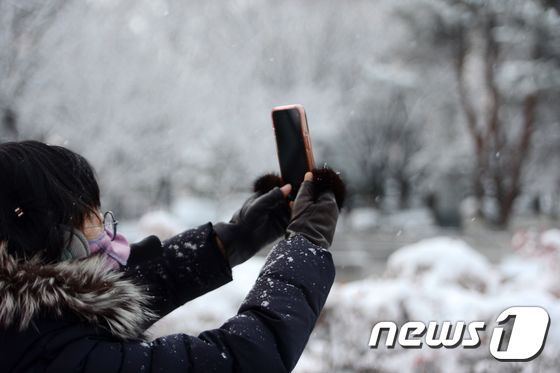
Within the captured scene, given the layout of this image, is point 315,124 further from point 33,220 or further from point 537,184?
point 33,220

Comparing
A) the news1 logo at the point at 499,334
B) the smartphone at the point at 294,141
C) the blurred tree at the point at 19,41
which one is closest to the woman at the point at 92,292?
the smartphone at the point at 294,141

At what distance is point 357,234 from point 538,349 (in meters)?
15.2

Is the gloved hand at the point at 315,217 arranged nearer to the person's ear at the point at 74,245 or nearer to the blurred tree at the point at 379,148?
the person's ear at the point at 74,245

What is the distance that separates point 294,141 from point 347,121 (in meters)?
19.4

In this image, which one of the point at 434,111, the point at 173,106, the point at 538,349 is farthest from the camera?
the point at 434,111

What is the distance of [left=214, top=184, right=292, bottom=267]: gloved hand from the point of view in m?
1.76

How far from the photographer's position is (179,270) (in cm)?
171

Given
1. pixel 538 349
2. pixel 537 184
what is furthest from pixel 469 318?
pixel 537 184

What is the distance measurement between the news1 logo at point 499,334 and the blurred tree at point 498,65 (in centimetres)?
685

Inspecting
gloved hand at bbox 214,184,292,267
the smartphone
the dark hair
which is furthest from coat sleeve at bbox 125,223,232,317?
the dark hair

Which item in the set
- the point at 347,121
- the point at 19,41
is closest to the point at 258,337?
the point at 19,41

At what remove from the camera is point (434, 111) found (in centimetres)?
2050

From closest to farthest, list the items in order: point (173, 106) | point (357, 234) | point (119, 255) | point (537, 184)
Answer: point (119, 255) → point (173, 106) → point (357, 234) → point (537, 184)

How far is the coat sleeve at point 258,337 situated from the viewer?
1.11 meters
